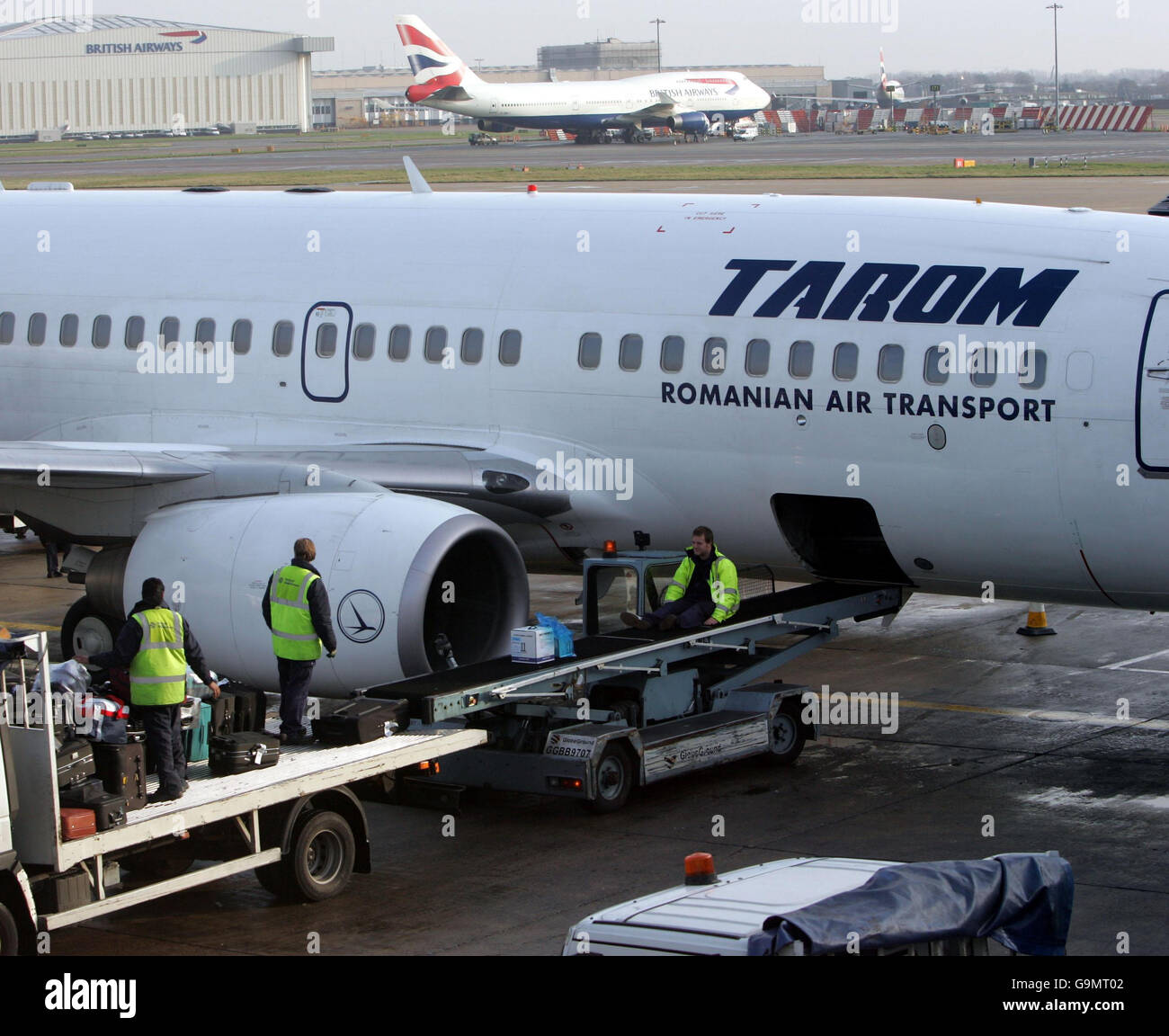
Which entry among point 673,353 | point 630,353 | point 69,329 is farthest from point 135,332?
point 673,353

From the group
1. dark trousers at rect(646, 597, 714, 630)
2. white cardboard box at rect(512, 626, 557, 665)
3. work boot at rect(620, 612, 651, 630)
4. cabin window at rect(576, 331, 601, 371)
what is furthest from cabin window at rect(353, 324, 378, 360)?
white cardboard box at rect(512, 626, 557, 665)

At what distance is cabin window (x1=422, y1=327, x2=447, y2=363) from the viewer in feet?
58.9

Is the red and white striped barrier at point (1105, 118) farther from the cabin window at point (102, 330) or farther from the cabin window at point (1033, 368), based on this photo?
the cabin window at point (1033, 368)

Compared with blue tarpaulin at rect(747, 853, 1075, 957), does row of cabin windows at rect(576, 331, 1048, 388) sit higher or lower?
higher

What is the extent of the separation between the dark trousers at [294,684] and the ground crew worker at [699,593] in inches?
122

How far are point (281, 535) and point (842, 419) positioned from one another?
5.07 m

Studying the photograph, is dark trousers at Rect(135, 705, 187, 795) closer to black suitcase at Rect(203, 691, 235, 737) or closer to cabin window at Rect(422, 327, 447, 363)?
black suitcase at Rect(203, 691, 235, 737)

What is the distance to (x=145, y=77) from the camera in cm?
16162

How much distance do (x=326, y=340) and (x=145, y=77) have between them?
501 feet

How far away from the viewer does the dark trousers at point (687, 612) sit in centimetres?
1603

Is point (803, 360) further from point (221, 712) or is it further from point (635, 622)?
point (221, 712)
